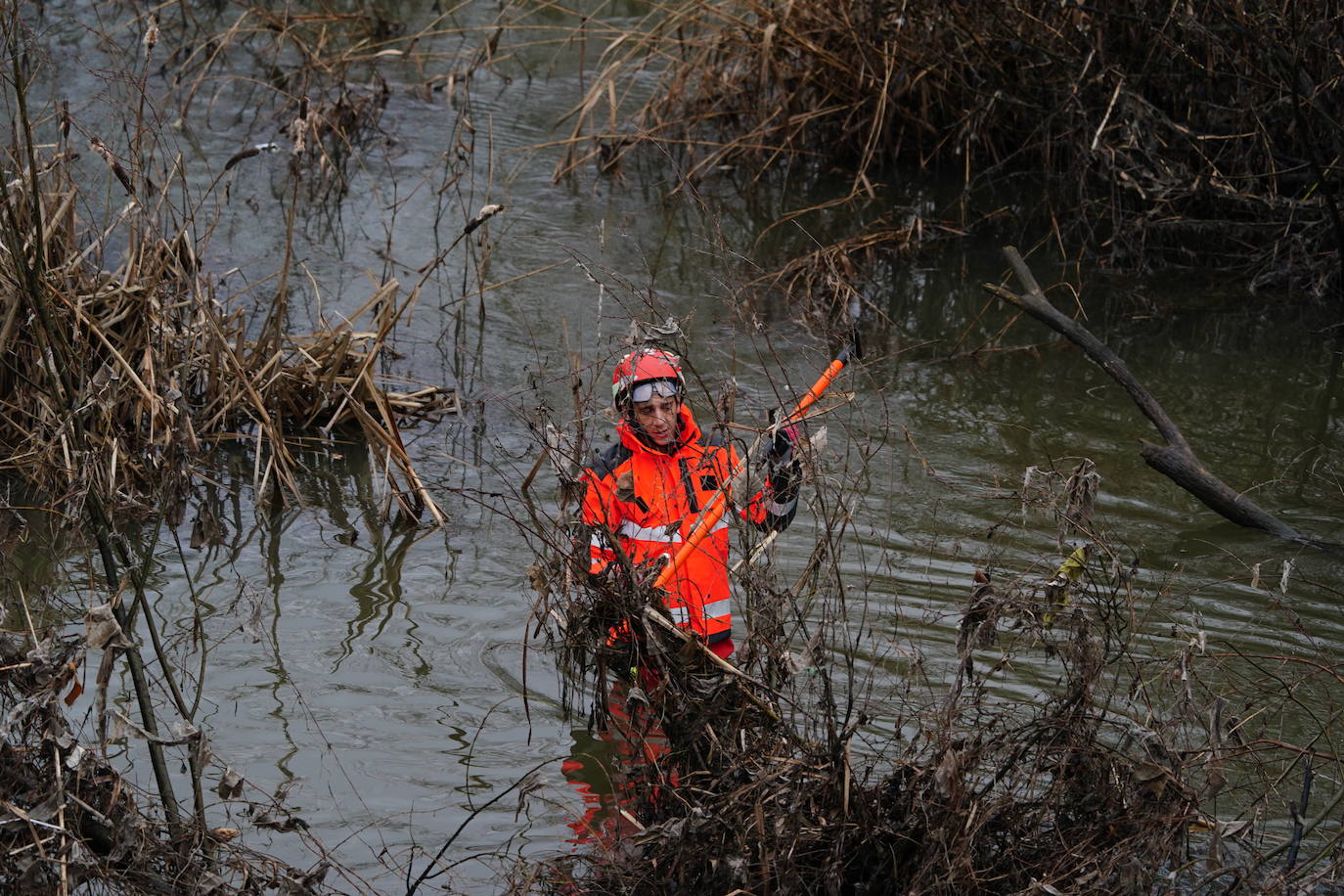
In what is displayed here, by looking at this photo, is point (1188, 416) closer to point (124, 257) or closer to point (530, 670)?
point (530, 670)

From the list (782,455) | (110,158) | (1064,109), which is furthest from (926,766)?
(1064,109)

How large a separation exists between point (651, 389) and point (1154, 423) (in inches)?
99.8

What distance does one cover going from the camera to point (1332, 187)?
32.3 ft

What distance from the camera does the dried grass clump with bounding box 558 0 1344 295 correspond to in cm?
952

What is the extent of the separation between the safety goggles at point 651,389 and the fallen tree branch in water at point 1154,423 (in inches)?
70.1

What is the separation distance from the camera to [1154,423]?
669 centimetres

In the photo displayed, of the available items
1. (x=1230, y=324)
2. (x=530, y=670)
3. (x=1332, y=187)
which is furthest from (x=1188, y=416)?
(x=530, y=670)

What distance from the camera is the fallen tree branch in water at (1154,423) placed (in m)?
6.48

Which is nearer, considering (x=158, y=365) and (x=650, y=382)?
(x=650, y=382)

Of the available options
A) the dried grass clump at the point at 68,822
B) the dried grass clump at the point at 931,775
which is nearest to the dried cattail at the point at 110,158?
the dried grass clump at the point at 68,822

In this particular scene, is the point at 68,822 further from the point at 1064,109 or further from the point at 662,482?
the point at 1064,109

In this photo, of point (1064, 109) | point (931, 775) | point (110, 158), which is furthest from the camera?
point (1064, 109)

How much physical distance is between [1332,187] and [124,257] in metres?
7.47

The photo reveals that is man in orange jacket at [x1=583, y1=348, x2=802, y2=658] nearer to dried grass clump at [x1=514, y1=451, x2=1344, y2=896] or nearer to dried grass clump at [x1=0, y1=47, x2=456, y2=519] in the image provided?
dried grass clump at [x1=514, y1=451, x2=1344, y2=896]
